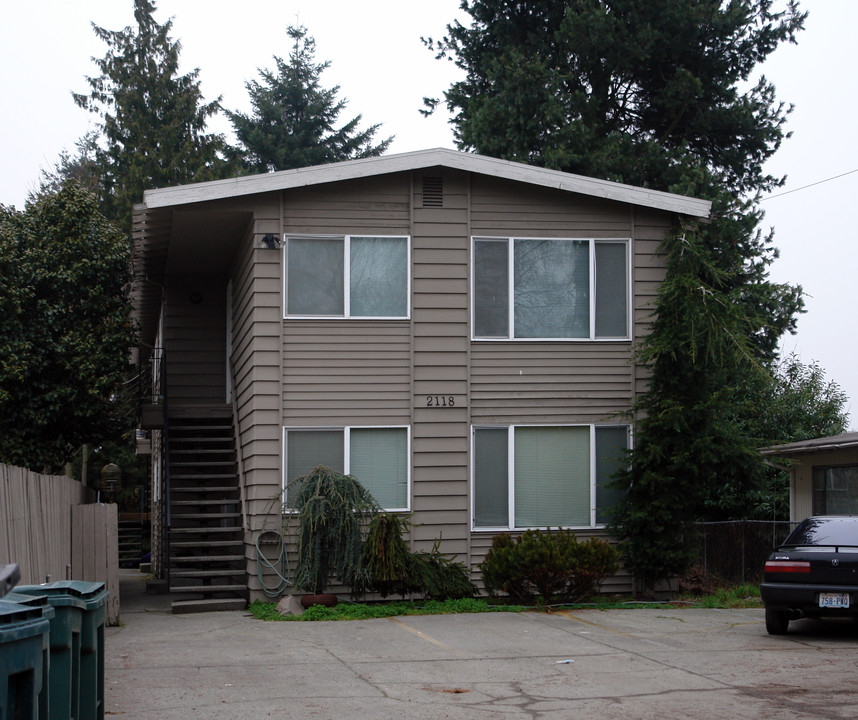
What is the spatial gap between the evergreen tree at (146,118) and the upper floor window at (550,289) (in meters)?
24.1

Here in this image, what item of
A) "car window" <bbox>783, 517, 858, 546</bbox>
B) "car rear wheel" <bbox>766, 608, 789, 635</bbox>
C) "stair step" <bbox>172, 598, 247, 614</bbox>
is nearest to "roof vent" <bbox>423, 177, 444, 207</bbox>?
"stair step" <bbox>172, 598, 247, 614</bbox>

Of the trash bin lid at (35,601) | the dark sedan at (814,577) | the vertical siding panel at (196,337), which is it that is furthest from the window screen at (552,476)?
the trash bin lid at (35,601)

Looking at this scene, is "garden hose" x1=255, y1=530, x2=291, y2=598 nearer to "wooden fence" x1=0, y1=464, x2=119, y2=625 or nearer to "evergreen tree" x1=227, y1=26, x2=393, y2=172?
"wooden fence" x1=0, y1=464, x2=119, y2=625

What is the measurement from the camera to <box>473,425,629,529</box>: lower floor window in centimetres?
1549

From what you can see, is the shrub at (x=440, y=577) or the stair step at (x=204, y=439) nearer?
the shrub at (x=440, y=577)

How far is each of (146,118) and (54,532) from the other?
97.8ft

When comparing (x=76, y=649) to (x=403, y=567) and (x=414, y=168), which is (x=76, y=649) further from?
(x=414, y=168)

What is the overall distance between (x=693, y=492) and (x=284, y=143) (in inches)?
1243

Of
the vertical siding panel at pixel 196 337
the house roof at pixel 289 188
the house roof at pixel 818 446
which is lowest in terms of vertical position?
the house roof at pixel 818 446

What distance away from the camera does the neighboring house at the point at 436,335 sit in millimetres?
15102

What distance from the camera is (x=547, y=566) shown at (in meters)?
14.1

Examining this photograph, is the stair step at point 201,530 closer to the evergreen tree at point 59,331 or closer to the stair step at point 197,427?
the stair step at point 197,427

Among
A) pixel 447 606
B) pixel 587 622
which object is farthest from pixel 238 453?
pixel 587 622

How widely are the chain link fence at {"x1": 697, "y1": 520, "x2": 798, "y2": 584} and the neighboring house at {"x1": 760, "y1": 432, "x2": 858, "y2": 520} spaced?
768 mm
